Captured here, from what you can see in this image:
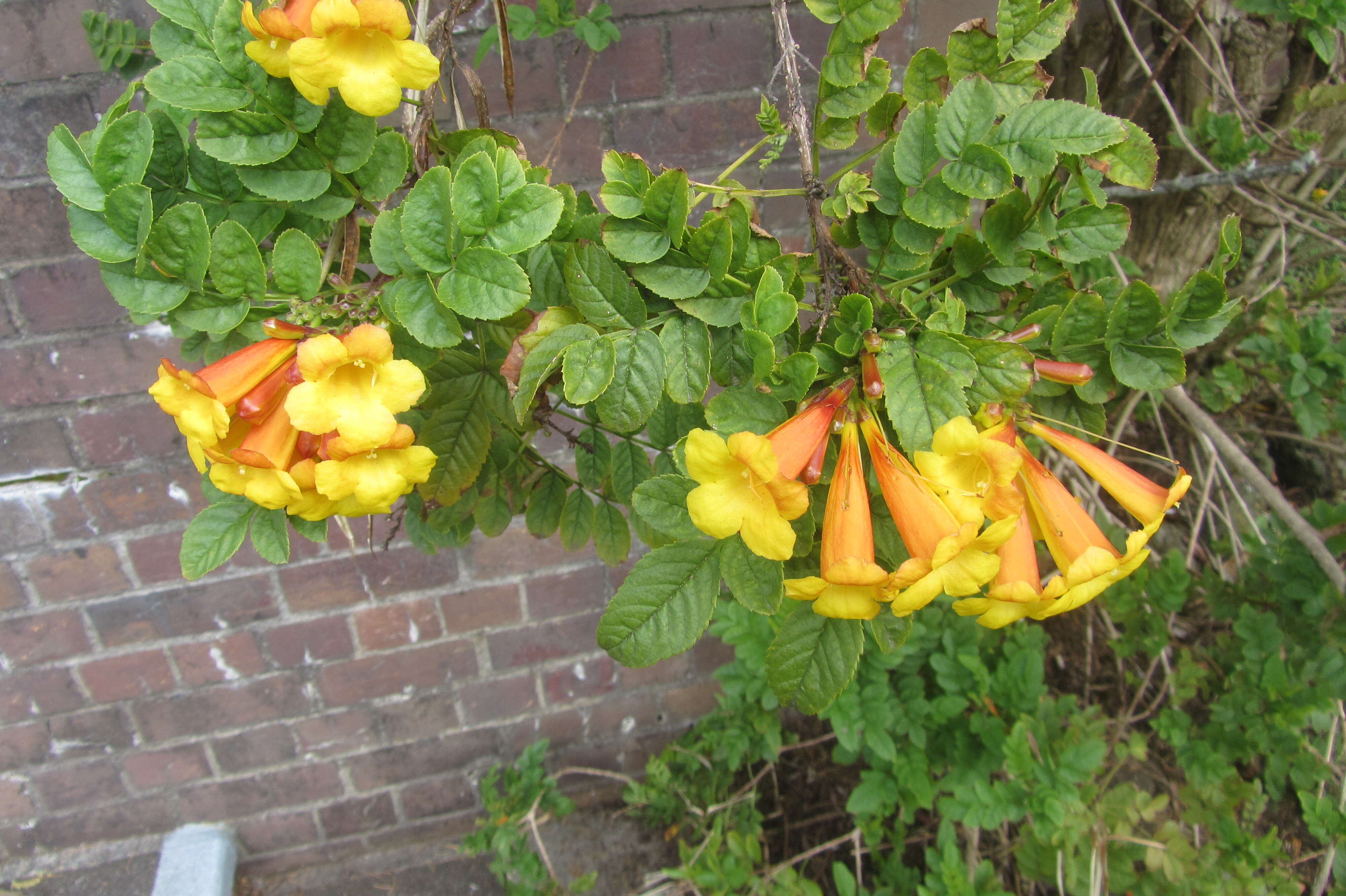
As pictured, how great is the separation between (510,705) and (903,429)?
4.86ft

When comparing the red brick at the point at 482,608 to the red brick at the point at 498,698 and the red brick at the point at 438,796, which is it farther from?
the red brick at the point at 438,796

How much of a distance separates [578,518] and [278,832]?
4.67 feet

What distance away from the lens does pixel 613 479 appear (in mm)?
826

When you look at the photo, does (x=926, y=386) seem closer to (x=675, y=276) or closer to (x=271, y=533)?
(x=675, y=276)

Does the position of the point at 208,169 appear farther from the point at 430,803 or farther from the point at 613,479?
the point at 430,803

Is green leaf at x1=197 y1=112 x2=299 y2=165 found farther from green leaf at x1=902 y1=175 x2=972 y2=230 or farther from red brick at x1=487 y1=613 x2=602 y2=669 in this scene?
red brick at x1=487 y1=613 x2=602 y2=669

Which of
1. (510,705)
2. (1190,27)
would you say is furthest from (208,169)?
(1190,27)

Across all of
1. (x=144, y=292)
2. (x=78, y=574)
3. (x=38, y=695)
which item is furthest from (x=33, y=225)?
(x=38, y=695)

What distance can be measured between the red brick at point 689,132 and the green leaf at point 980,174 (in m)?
0.68

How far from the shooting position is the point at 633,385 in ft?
1.82

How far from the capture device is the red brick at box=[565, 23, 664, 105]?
1.12 metres

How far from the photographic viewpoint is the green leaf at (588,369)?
521mm

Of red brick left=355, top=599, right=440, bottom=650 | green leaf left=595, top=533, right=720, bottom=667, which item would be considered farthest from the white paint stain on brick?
green leaf left=595, top=533, right=720, bottom=667

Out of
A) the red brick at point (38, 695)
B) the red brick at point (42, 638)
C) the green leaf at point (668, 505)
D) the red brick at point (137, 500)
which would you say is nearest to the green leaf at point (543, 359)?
the green leaf at point (668, 505)
